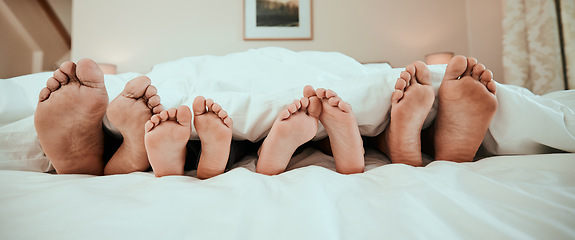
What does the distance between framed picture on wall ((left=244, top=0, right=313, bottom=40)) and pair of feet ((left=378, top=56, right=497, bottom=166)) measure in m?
1.94

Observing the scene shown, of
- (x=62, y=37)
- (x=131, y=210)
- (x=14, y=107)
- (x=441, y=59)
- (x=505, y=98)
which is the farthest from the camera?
(x=62, y=37)

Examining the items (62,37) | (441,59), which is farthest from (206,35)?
(441,59)

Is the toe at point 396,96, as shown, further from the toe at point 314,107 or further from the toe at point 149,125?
the toe at point 149,125

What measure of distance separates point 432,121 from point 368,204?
0.42 m

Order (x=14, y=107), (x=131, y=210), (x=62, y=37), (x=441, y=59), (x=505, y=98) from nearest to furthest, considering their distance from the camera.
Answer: (x=131, y=210) → (x=505, y=98) → (x=14, y=107) → (x=441, y=59) → (x=62, y=37)

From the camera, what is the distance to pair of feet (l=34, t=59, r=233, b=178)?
1.67ft

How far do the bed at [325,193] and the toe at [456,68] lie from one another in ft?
0.14

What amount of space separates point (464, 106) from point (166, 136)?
62 centimetres

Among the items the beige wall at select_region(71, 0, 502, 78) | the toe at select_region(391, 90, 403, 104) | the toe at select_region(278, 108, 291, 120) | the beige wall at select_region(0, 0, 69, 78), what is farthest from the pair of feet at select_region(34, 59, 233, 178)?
the beige wall at select_region(0, 0, 69, 78)

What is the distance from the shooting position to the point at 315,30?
7.89ft

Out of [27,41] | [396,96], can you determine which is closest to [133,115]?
[396,96]

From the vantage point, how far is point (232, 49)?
2340 millimetres

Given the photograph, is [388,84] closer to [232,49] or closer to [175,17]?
[232,49]

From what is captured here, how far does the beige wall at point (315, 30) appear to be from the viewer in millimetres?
2297
